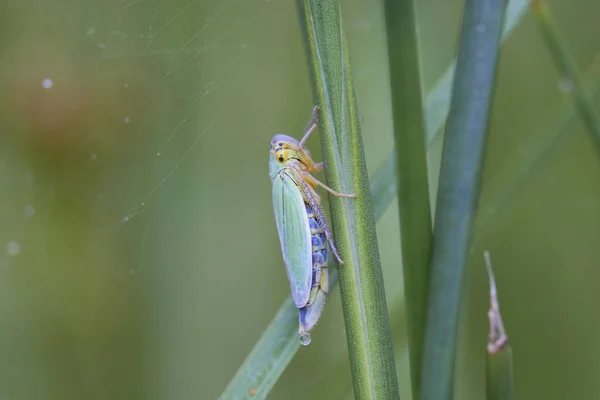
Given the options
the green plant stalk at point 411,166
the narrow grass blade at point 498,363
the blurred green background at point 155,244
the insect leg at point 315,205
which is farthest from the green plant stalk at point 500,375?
the blurred green background at point 155,244

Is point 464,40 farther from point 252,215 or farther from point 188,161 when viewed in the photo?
point 252,215

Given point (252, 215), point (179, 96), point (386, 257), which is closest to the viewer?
point (179, 96)

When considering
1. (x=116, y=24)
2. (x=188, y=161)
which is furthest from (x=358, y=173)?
(x=116, y=24)

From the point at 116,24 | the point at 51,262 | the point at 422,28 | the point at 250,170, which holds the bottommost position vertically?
the point at 51,262

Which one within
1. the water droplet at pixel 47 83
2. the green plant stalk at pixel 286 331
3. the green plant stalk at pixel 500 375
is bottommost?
the green plant stalk at pixel 500 375

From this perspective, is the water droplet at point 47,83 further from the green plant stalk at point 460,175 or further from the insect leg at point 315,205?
the green plant stalk at point 460,175

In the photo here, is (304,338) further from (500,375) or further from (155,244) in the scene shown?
(155,244)

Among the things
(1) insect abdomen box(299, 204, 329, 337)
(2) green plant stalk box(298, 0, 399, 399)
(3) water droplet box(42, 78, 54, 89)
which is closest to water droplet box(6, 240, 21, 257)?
(3) water droplet box(42, 78, 54, 89)

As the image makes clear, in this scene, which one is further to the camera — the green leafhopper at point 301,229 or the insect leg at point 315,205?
the insect leg at point 315,205
